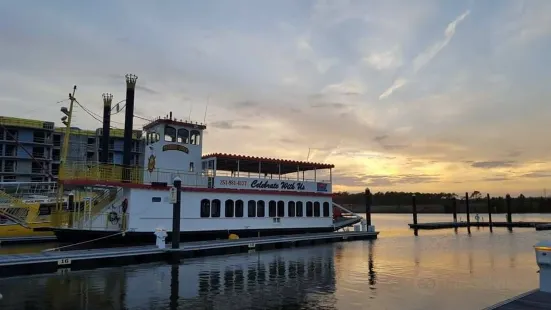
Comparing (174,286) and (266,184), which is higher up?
(266,184)

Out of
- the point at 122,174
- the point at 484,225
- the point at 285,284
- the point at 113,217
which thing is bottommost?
the point at 285,284

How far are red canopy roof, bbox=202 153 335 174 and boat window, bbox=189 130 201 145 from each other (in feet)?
3.90

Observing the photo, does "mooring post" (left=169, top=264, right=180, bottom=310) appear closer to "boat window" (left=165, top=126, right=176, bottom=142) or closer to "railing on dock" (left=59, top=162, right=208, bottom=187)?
"railing on dock" (left=59, top=162, right=208, bottom=187)

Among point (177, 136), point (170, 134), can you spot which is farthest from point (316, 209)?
point (170, 134)

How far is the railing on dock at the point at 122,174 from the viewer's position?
861 inches

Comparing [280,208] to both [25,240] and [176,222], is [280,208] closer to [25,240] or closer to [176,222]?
[176,222]

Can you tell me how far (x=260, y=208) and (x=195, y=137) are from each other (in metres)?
6.23

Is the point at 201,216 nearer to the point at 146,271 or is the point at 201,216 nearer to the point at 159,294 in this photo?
the point at 146,271

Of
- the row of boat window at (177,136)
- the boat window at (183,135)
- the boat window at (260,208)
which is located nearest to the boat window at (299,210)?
the boat window at (260,208)

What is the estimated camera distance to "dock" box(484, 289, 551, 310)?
27.9 ft

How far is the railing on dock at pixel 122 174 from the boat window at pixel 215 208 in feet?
3.86

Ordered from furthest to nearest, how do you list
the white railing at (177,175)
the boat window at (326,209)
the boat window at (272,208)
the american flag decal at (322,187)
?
the boat window at (326,209) < the american flag decal at (322,187) < the boat window at (272,208) < the white railing at (177,175)

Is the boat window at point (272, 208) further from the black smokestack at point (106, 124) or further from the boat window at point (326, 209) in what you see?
the black smokestack at point (106, 124)

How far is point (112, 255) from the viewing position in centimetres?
1769
